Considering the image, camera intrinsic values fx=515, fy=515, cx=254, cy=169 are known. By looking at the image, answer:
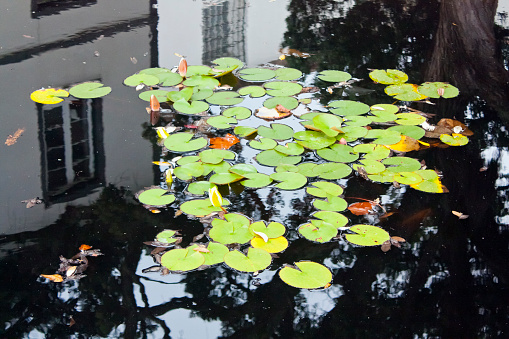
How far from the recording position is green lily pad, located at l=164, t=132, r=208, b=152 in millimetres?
2648

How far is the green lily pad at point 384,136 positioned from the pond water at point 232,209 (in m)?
0.15

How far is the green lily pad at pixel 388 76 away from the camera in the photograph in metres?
3.46

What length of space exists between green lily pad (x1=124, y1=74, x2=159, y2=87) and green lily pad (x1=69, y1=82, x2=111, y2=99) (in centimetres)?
15

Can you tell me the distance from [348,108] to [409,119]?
0.35m

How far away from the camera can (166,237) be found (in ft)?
6.75

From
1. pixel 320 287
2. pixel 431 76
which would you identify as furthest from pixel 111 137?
pixel 431 76

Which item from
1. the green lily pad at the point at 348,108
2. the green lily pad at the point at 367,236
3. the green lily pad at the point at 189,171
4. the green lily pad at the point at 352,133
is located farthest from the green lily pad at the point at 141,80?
the green lily pad at the point at 367,236

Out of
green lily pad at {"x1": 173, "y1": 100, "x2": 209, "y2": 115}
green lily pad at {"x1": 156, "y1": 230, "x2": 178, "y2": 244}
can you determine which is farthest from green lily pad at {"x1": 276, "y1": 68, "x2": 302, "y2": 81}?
green lily pad at {"x1": 156, "y1": 230, "x2": 178, "y2": 244}

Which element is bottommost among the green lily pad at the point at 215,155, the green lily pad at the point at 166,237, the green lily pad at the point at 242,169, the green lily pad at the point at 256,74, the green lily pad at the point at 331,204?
the green lily pad at the point at 166,237

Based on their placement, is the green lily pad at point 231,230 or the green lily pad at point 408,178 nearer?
the green lily pad at point 231,230

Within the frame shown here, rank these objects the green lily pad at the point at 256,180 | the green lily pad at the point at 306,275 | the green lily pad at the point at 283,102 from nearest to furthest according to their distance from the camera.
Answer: the green lily pad at the point at 306,275 < the green lily pad at the point at 256,180 < the green lily pad at the point at 283,102

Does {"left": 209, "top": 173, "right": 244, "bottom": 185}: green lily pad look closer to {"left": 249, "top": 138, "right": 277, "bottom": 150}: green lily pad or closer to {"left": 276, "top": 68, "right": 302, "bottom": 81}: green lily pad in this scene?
{"left": 249, "top": 138, "right": 277, "bottom": 150}: green lily pad

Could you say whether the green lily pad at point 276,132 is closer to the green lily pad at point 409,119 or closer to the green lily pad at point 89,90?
the green lily pad at point 409,119

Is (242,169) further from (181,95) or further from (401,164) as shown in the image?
(181,95)
